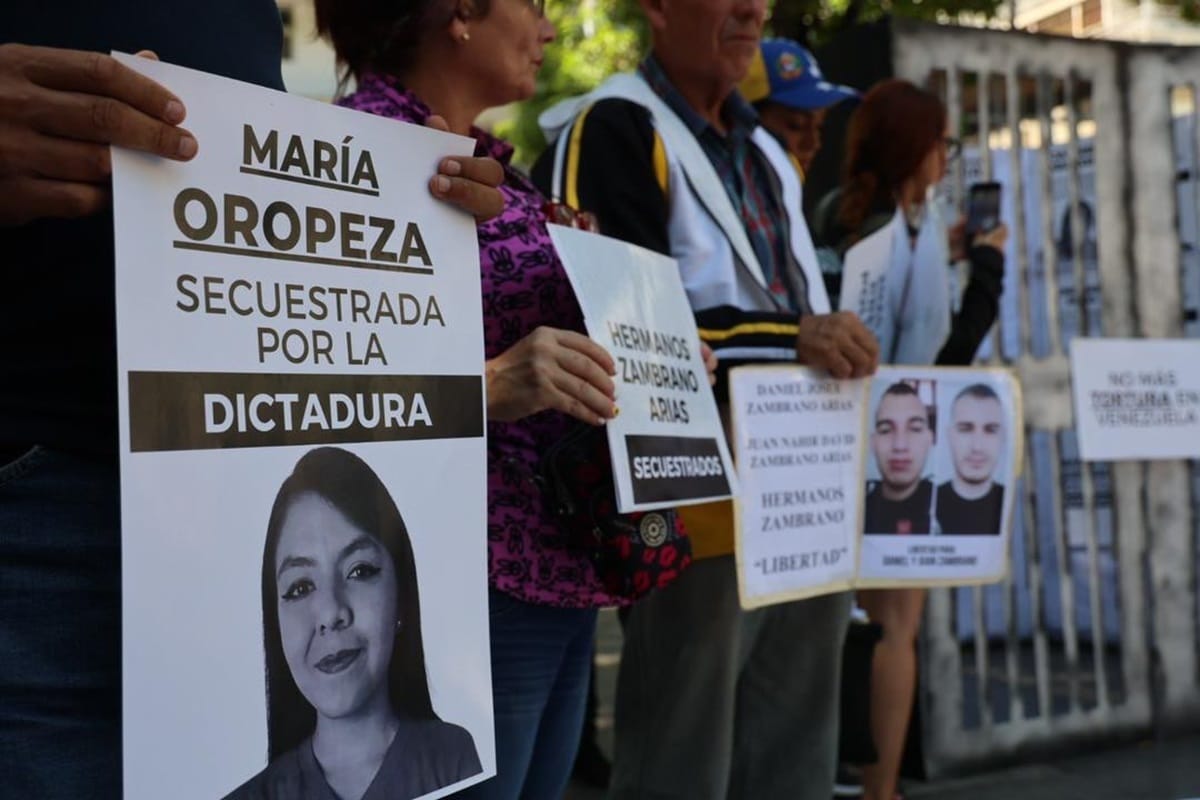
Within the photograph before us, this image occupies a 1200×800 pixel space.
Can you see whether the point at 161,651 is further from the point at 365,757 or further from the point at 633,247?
the point at 633,247

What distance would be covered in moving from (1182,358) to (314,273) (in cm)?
337

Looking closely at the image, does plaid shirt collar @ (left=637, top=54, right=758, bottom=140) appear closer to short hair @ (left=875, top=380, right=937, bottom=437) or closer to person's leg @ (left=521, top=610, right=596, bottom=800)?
short hair @ (left=875, top=380, right=937, bottom=437)

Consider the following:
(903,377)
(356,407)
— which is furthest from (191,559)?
(903,377)

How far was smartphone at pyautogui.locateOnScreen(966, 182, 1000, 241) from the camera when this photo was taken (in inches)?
135

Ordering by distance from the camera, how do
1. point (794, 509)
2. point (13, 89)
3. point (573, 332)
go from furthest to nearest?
1. point (794, 509)
2. point (573, 332)
3. point (13, 89)

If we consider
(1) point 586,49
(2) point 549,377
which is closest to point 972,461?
(2) point 549,377

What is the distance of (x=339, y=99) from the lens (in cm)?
175

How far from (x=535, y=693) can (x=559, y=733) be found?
11 cm

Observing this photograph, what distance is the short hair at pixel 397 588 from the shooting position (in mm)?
1101

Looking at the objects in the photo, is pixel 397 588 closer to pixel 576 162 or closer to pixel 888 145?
pixel 576 162

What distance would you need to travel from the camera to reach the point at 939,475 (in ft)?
9.12

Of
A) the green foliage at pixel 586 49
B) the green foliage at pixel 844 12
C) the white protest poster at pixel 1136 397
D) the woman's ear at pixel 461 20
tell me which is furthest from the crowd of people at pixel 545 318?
the green foliage at pixel 586 49

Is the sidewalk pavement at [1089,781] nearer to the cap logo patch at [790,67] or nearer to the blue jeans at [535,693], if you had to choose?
the cap logo patch at [790,67]

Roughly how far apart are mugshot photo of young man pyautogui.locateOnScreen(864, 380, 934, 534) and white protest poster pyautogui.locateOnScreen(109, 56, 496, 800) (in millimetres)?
1484
